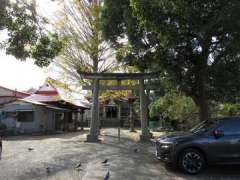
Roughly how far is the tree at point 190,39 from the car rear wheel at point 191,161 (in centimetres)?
518

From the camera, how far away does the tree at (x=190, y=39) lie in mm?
14305

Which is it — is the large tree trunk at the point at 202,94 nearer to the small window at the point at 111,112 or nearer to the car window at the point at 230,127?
the car window at the point at 230,127

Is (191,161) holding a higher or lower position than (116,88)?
lower

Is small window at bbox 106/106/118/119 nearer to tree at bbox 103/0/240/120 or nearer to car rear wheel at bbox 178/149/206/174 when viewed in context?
tree at bbox 103/0/240/120

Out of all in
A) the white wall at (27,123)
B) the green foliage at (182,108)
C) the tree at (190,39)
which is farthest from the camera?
the white wall at (27,123)

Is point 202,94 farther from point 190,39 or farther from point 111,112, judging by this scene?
point 111,112

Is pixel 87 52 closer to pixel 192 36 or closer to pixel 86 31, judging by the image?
pixel 86 31

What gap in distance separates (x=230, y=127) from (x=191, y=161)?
66.2 inches

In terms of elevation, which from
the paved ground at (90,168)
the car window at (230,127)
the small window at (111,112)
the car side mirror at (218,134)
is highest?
the small window at (111,112)

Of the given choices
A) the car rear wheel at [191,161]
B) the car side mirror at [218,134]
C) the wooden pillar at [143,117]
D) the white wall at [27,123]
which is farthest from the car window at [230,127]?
the white wall at [27,123]

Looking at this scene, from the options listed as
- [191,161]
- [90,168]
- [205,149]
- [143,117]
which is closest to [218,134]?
[205,149]

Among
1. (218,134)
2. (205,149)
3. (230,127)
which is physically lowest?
(205,149)

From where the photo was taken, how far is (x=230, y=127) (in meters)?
11.9

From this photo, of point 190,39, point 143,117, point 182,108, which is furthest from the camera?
point 182,108
